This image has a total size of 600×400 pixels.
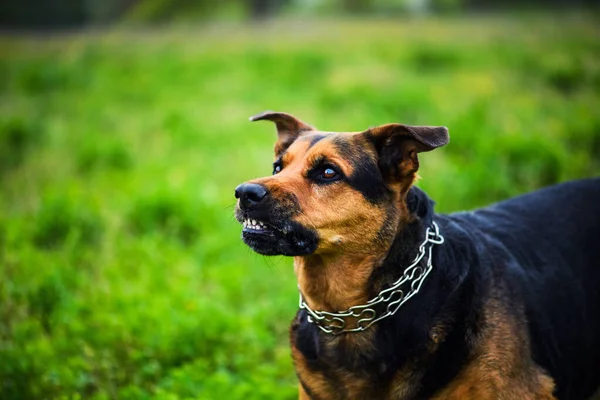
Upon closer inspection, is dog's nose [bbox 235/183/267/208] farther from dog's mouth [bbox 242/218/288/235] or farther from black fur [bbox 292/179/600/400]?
black fur [bbox 292/179/600/400]

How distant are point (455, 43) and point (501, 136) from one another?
8908mm

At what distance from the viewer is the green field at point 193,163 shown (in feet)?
14.8

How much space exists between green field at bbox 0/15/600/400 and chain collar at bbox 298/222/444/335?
1058 mm

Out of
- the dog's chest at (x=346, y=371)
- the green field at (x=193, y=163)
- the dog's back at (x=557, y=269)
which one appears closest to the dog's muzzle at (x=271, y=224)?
the dog's chest at (x=346, y=371)

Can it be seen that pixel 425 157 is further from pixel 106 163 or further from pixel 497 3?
pixel 497 3

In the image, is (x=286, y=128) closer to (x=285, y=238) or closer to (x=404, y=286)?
(x=285, y=238)

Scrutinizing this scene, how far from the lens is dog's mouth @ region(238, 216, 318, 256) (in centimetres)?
313

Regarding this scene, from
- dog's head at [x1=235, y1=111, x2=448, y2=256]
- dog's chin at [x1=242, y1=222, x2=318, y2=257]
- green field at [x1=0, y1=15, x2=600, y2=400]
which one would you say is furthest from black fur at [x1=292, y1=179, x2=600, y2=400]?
green field at [x1=0, y1=15, x2=600, y2=400]

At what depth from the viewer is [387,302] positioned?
10.4 ft

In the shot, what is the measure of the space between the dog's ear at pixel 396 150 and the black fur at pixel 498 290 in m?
0.16

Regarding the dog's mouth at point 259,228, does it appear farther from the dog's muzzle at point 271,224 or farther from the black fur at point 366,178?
the black fur at point 366,178

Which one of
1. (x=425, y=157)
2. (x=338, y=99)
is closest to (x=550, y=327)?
(x=425, y=157)

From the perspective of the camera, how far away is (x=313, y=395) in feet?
10.7

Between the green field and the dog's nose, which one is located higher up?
the dog's nose
